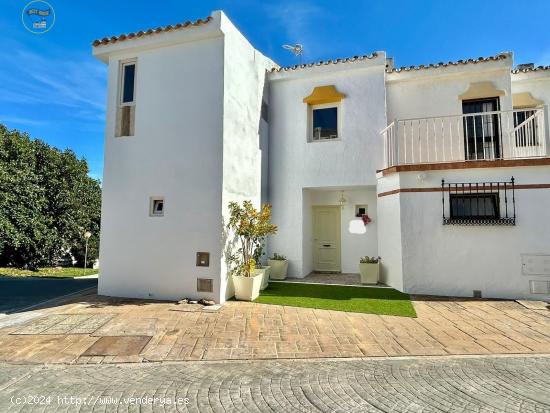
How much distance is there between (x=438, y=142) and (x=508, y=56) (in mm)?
2969

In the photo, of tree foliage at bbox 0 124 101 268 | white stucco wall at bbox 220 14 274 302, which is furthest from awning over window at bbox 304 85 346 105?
tree foliage at bbox 0 124 101 268

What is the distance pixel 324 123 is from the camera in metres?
10.1

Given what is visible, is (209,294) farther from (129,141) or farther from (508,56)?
(508,56)

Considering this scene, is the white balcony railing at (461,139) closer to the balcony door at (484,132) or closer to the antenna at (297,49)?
the balcony door at (484,132)

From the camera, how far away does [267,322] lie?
5633mm

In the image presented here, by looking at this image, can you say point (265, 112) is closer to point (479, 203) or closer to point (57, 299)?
point (479, 203)

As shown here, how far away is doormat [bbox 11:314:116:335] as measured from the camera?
16.9ft

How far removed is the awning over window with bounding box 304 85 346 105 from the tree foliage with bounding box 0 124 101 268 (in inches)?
522

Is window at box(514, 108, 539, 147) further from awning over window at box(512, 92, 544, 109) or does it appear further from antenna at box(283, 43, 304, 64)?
antenna at box(283, 43, 304, 64)

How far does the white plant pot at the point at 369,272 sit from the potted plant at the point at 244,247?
288 centimetres

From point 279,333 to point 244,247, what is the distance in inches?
118

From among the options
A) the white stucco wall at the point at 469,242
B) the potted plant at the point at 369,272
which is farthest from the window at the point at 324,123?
the potted plant at the point at 369,272

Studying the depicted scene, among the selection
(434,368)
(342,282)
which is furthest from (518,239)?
(434,368)

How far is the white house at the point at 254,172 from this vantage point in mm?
7152
